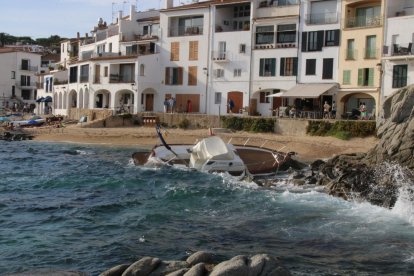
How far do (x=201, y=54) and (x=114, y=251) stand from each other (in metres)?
48.2

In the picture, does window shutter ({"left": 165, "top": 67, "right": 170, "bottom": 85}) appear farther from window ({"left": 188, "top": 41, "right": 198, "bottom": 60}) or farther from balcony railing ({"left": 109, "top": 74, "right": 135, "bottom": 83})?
balcony railing ({"left": 109, "top": 74, "right": 135, "bottom": 83})

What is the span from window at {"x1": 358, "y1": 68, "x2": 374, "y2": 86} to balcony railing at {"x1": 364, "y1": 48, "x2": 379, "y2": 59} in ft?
3.75

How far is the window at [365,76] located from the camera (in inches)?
1967

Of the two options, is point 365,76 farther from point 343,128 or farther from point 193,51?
point 193,51

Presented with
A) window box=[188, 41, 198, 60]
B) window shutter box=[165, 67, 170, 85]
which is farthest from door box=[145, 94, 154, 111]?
window box=[188, 41, 198, 60]

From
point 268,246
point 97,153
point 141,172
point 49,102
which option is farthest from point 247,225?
point 49,102

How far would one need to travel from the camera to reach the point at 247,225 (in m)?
19.0

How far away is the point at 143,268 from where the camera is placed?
12125 mm

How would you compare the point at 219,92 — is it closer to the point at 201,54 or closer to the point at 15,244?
the point at 201,54

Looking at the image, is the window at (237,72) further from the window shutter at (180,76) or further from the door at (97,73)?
the door at (97,73)

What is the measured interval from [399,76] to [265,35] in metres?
15.2

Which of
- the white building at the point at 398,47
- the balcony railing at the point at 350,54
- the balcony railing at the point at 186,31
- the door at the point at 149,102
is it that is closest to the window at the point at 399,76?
the white building at the point at 398,47

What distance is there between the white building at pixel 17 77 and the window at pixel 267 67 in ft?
198

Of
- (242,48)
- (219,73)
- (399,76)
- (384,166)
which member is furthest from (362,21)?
(384,166)
